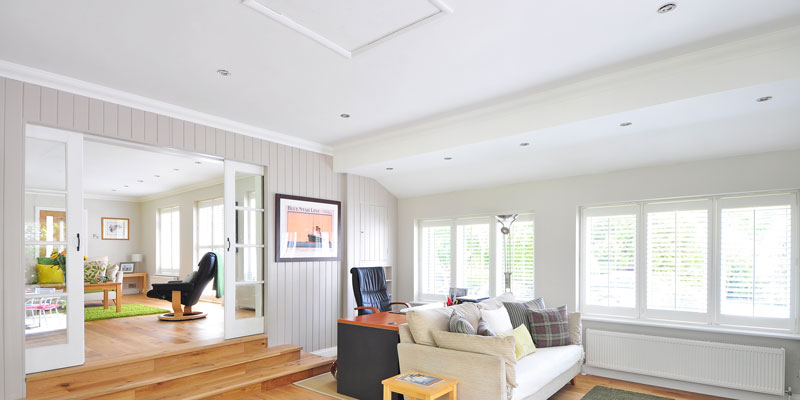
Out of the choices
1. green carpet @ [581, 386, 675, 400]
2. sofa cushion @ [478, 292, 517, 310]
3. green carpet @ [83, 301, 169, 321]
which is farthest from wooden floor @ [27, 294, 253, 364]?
green carpet @ [581, 386, 675, 400]

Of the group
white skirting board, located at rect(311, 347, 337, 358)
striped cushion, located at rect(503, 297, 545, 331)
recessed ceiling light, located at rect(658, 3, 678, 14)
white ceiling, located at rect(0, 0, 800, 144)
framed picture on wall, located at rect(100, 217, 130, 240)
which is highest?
recessed ceiling light, located at rect(658, 3, 678, 14)

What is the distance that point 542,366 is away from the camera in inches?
146

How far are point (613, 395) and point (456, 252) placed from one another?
274 cm

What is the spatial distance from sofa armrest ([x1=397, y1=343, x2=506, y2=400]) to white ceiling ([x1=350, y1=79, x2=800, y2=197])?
206 cm

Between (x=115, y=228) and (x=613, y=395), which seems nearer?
(x=613, y=395)

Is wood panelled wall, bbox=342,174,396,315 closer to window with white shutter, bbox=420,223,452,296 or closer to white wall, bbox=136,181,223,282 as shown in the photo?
window with white shutter, bbox=420,223,452,296

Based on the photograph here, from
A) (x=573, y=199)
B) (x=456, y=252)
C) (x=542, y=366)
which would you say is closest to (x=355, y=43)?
(x=542, y=366)

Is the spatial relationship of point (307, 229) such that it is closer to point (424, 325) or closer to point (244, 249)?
point (244, 249)

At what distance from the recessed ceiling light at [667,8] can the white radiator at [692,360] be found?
3210 mm

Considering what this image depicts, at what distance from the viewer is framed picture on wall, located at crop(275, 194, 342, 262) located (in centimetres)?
530

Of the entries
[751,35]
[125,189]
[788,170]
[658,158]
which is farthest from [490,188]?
[125,189]

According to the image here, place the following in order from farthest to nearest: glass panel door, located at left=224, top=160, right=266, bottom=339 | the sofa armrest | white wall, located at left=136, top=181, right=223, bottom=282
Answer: white wall, located at left=136, top=181, right=223, bottom=282, glass panel door, located at left=224, top=160, right=266, bottom=339, the sofa armrest

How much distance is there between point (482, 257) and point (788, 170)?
10.9 ft

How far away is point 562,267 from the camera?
17.2 ft
